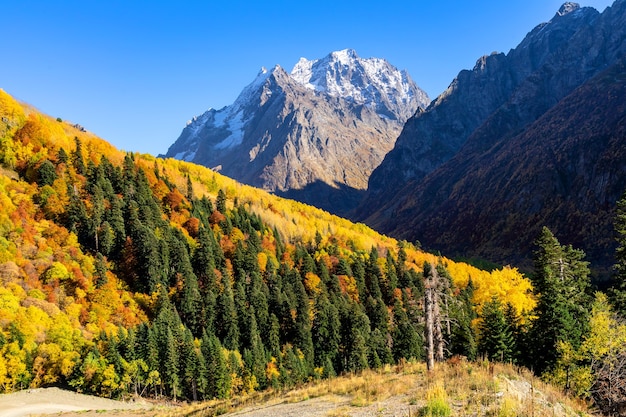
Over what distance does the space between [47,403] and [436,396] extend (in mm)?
49300

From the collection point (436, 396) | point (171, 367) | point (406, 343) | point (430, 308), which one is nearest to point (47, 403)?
point (171, 367)

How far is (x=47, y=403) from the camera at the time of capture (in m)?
47.7

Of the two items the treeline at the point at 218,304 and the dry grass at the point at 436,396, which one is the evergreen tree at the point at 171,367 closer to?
the treeline at the point at 218,304

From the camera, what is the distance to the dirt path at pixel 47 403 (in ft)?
141

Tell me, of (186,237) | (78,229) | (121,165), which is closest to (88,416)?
(78,229)

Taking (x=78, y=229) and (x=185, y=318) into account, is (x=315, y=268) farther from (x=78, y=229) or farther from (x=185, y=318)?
(x=78, y=229)

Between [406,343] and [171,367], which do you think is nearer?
[171,367]

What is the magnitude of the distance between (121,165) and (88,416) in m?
97.1

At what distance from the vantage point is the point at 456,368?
2125 cm

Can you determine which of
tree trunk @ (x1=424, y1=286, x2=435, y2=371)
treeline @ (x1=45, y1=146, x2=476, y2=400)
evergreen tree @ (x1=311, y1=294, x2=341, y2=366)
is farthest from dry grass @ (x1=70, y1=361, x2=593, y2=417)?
evergreen tree @ (x1=311, y1=294, x2=341, y2=366)

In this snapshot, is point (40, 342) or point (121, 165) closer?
point (40, 342)

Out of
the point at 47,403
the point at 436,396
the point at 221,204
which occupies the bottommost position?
the point at 47,403

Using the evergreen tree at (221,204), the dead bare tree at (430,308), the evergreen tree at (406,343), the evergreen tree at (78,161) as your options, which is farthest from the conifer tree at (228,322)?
the dead bare tree at (430,308)

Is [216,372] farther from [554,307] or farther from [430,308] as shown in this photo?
[430,308]
